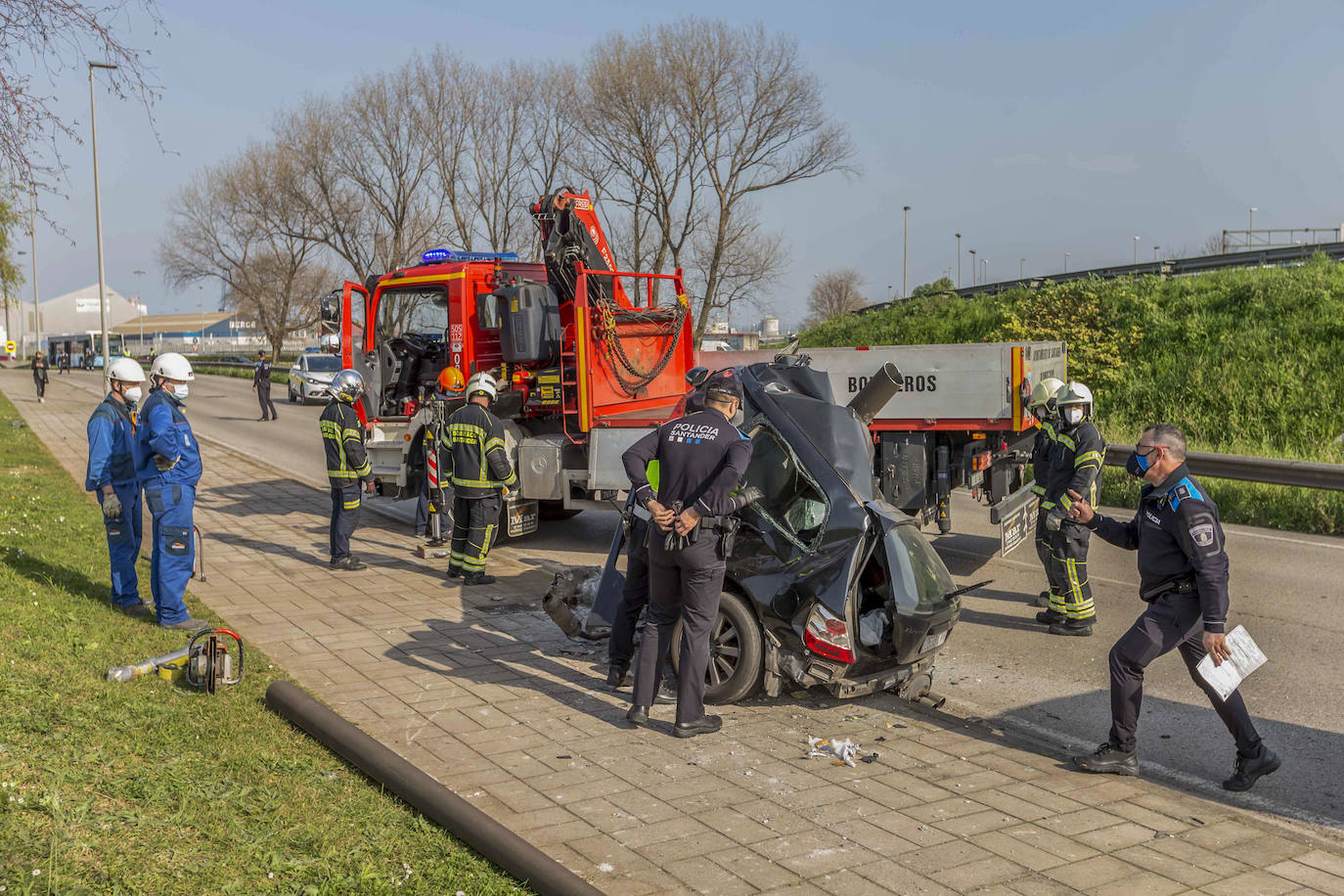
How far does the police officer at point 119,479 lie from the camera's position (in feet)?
24.7

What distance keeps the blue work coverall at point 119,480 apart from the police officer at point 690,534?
4.10 m

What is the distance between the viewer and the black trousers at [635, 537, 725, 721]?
5.61 m

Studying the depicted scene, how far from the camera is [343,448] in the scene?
970 cm

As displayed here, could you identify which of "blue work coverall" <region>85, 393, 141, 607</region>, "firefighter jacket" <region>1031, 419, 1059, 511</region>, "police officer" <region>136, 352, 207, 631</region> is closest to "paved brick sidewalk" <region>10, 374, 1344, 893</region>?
"police officer" <region>136, 352, 207, 631</region>

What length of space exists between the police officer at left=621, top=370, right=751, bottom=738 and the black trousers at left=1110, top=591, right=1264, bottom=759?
202 centimetres

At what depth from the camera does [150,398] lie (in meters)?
7.32

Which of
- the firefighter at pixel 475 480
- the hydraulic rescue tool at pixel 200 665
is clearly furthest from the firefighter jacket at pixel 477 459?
the hydraulic rescue tool at pixel 200 665

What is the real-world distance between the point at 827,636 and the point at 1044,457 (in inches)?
137

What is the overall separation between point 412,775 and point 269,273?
2058 inches

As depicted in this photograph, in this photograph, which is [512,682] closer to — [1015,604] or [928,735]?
[928,735]

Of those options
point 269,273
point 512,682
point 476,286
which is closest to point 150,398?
point 512,682

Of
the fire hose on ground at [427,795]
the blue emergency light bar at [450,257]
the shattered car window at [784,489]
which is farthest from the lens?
the blue emergency light bar at [450,257]

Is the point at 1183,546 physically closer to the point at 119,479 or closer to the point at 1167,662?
the point at 1167,662

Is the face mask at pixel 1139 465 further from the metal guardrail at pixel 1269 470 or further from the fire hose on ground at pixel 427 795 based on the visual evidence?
the metal guardrail at pixel 1269 470
